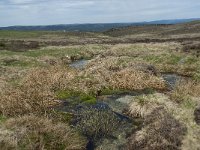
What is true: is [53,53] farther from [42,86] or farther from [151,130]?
[151,130]

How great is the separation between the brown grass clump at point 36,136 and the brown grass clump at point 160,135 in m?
2.35

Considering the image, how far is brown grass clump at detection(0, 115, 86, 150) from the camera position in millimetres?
14180

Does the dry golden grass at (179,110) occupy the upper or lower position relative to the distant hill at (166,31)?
upper

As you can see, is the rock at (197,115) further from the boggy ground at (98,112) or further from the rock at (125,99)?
the rock at (125,99)

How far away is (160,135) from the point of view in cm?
1479

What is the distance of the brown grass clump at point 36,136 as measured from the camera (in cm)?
1418

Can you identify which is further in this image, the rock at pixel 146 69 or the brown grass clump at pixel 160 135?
the rock at pixel 146 69

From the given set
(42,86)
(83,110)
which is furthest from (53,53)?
(83,110)

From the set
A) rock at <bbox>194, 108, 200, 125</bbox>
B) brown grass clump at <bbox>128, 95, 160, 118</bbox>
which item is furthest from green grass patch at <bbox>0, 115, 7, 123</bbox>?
rock at <bbox>194, 108, 200, 125</bbox>

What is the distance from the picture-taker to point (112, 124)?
17172 mm

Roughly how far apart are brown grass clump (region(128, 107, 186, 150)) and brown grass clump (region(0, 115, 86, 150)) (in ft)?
7.72

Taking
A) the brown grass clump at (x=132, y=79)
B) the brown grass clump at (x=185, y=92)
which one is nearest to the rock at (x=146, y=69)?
the brown grass clump at (x=132, y=79)

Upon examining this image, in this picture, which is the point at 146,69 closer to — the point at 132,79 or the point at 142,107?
the point at 132,79

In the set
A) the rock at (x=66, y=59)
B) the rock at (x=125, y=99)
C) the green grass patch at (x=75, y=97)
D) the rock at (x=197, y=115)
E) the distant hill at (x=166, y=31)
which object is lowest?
the distant hill at (x=166, y=31)
